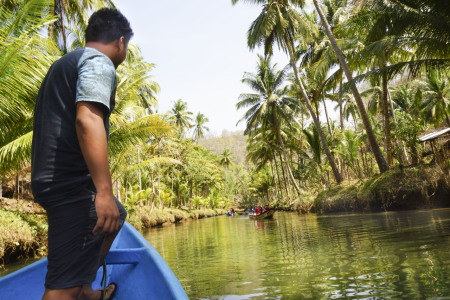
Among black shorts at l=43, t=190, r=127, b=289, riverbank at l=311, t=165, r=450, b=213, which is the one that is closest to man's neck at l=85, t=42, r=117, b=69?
black shorts at l=43, t=190, r=127, b=289

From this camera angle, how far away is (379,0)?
489 inches

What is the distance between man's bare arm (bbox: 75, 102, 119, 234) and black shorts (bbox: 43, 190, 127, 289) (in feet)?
0.20

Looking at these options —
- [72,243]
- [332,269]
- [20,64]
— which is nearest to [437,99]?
[332,269]

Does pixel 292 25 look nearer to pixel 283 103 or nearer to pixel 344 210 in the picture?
pixel 283 103

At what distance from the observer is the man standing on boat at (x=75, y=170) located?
1.35 meters

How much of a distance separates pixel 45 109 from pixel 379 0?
Result: 14039 millimetres

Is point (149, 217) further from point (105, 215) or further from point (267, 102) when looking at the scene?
point (105, 215)

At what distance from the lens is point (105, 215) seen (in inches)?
54.0

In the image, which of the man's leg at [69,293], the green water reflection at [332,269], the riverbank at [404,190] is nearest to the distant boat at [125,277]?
the man's leg at [69,293]

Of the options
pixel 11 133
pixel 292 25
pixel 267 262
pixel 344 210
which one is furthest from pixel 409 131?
pixel 11 133

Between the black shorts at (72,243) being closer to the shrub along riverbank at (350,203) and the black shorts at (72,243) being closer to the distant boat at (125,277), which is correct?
the distant boat at (125,277)

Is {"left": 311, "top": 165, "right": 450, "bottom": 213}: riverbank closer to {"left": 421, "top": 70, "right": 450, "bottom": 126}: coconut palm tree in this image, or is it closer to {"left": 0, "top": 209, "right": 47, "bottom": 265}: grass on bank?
{"left": 0, "top": 209, "right": 47, "bottom": 265}: grass on bank

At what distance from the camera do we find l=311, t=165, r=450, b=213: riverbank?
14.1 meters

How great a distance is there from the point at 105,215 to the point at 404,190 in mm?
15914
